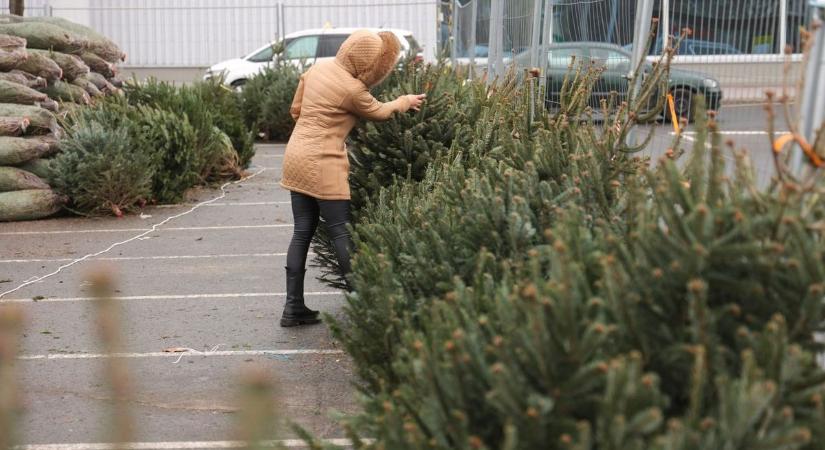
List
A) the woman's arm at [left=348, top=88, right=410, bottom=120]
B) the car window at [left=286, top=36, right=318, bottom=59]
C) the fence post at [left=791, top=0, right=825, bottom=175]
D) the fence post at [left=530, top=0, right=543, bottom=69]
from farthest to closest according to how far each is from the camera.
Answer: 1. the car window at [left=286, top=36, right=318, bottom=59]
2. the fence post at [left=530, top=0, right=543, bottom=69]
3. the woman's arm at [left=348, top=88, right=410, bottom=120]
4. the fence post at [left=791, top=0, right=825, bottom=175]

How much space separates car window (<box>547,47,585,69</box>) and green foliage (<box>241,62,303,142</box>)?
10.6m

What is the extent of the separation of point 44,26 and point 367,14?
14115 millimetres

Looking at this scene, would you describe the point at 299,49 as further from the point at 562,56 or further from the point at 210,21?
the point at 562,56

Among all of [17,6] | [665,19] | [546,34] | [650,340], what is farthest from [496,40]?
[17,6]

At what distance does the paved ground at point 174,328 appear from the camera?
5.38 metres

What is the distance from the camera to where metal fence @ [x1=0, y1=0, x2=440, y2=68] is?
26.2m

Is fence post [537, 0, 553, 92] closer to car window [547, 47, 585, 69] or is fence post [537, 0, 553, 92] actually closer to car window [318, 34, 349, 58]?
car window [547, 47, 585, 69]

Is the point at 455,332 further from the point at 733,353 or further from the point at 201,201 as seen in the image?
the point at 201,201

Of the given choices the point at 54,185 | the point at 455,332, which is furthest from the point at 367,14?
the point at 455,332

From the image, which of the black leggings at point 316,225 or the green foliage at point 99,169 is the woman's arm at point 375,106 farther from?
the green foliage at point 99,169

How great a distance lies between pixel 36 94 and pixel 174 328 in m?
5.84

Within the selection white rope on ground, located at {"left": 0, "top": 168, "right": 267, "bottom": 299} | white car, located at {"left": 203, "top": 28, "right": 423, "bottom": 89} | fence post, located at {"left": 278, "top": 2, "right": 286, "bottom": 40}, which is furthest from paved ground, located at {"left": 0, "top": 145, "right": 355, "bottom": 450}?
fence post, located at {"left": 278, "top": 2, "right": 286, "bottom": 40}

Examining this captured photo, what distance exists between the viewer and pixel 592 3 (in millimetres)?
6844

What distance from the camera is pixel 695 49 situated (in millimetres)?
4926
